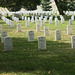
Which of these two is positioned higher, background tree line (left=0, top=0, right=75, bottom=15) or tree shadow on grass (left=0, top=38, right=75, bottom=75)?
background tree line (left=0, top=0, right=75, bottom=15)

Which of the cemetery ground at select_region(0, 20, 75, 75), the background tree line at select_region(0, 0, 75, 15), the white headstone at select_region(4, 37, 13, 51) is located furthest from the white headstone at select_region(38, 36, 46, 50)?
the background tree line at select_region(0, 0, 75, 15)

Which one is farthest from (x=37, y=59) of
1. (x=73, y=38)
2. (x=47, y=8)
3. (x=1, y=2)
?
(x=47, y=8)

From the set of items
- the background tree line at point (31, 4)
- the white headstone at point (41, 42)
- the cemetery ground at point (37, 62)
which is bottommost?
the cemetery ground at point (37, 62)

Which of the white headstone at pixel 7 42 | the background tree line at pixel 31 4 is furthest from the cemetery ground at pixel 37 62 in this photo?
the background tree line at pixel 31 4

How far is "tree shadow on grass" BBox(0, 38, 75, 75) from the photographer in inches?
332

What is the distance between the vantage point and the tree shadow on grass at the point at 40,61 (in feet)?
27.7

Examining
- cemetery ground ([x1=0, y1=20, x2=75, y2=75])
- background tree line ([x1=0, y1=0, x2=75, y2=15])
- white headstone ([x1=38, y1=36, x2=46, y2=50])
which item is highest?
background tree line ([x1=0, y1=0, x2=75, y2=15])

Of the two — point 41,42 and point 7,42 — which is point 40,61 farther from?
point 7,42

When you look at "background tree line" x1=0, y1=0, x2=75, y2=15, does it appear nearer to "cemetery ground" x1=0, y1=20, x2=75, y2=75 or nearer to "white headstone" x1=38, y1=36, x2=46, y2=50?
"white headstone" x1=38, y1=36, x2=46, y2=50

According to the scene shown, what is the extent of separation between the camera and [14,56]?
10.8 metres

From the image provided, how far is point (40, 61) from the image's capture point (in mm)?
9742

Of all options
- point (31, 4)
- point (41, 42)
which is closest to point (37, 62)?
point (41, 42)

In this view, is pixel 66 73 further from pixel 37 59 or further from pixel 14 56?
pixel 14 56

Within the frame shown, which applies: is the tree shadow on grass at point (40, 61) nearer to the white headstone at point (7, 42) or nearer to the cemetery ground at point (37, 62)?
the cemetery ground at point (37, 62)
